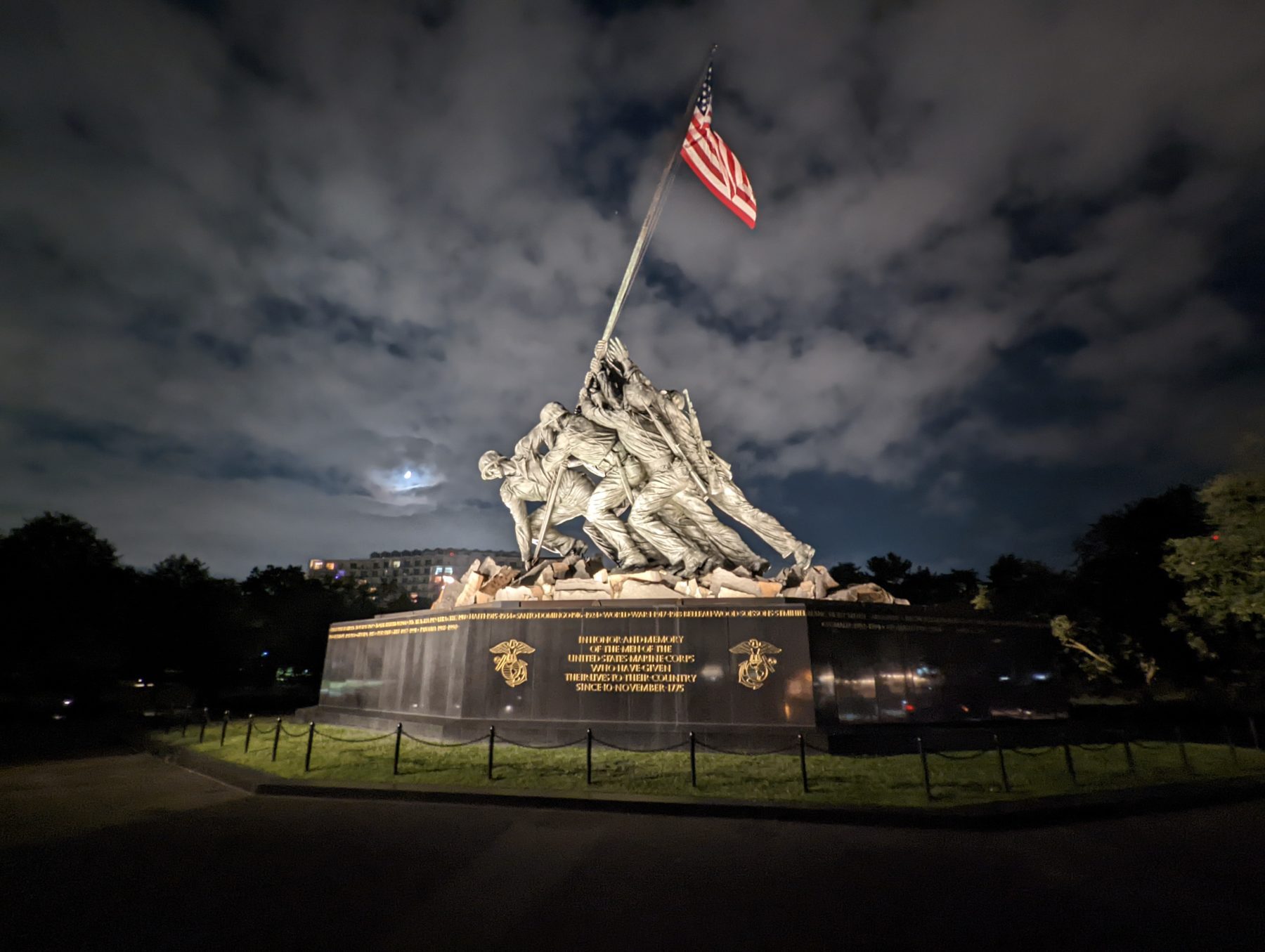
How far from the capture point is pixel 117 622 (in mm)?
31016

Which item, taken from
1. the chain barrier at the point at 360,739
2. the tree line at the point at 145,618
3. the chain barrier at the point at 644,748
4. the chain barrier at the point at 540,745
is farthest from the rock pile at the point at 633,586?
the tree line at the point at 145,618

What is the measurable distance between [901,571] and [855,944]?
56082mm

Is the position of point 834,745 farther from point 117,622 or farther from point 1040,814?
point 117,622

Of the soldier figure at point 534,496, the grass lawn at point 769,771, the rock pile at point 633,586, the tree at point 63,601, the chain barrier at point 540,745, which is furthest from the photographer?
the tree at point 63,601

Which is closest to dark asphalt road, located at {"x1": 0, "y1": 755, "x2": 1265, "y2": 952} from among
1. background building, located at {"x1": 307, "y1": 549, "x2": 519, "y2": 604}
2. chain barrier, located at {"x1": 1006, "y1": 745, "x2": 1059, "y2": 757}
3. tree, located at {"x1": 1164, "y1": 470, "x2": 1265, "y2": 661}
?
chain barrier, located at {"x1": 1006, "y1": 745, "x2": 1059, "y2": 757}

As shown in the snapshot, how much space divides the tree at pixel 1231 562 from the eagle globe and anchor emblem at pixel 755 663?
18235 millimetres

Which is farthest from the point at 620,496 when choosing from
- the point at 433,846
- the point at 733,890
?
the point at 733,890

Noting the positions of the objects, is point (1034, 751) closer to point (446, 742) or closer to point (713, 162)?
point (446, 742)

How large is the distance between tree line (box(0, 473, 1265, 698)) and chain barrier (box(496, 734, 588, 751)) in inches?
583

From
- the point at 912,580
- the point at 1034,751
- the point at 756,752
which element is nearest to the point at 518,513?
the point at 756,752

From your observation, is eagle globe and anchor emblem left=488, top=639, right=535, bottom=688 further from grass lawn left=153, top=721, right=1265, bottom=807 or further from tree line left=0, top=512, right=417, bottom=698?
tree line left=0, top=512, right=417, bottom=698

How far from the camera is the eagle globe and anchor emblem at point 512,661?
1299 centimetres

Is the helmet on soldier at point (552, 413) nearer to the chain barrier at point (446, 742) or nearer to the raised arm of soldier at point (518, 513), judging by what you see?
the raised arm of soldier at point (518, 513)

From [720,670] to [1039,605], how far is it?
29.0 m
